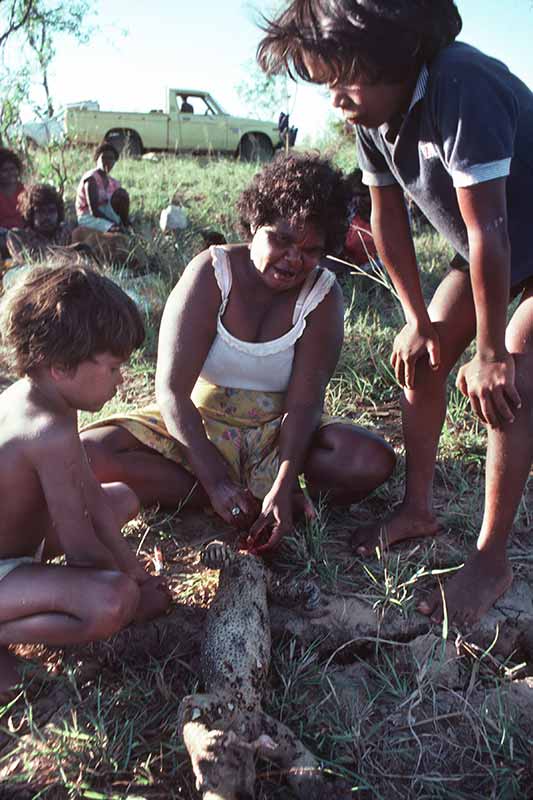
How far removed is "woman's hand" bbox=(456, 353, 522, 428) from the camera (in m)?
1.78

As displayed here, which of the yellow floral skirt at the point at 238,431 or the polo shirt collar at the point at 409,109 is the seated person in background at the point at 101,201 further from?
the polo shirt collar at the point at 409,109

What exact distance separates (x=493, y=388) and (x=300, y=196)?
864mm

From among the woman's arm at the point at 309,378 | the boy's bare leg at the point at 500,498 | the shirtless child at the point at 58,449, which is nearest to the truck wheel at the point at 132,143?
the woman's arm at the point at 309,378

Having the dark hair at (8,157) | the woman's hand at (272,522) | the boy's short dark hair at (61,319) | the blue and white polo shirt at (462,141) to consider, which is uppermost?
the blue and white polo shirt at (462,141)

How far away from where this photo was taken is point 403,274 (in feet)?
7.38

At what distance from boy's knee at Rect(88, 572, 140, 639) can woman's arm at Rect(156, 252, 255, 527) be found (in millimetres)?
576

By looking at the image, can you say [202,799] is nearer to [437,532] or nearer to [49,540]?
[49,540]

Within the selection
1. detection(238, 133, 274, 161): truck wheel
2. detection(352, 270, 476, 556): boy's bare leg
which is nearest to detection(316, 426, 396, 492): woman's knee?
detection(352, 270, 476, 556): boy's bare leg

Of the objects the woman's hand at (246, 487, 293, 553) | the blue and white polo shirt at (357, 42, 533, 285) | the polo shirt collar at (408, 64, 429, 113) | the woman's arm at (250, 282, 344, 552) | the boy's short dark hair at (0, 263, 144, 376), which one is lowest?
the woman's hand at (246, 487, 293, 553)

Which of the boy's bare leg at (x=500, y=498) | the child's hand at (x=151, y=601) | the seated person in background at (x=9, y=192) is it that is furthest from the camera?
the seated person in background at (x=9, y=192)

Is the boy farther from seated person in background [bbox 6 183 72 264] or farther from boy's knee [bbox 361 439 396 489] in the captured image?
seated person in background [bbox 6 183 72 264]

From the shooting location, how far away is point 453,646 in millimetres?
1938

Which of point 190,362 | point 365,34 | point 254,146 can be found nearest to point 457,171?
point 365,34

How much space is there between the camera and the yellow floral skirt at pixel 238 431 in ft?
8.13
